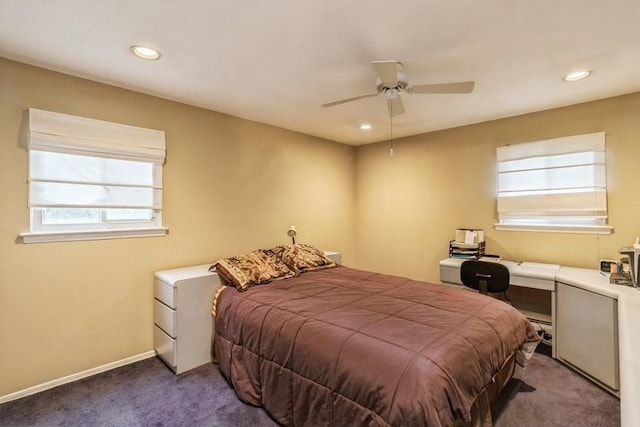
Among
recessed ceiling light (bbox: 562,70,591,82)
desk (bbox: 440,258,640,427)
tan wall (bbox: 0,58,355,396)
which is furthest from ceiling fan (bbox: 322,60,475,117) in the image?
tan wall (bbox: 0,58,355,396)

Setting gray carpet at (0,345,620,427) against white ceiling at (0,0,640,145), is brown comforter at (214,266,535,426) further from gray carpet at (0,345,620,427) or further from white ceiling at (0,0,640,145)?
white ceiling at (0,0,640,145)

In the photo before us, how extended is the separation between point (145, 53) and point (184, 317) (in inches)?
77.7

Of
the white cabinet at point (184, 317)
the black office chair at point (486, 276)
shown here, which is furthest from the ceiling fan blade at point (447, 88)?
the white cabinet at point (184, 317)

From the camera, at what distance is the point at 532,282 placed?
2.92 metres

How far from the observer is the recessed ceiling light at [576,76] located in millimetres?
2430

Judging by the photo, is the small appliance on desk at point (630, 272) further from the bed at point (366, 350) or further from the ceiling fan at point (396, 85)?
the ceiling fan at point (396, 85)

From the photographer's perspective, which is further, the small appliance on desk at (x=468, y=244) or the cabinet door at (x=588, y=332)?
the small appliance on desk at (x=468, y=244)

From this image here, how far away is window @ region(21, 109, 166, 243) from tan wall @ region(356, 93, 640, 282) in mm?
2952

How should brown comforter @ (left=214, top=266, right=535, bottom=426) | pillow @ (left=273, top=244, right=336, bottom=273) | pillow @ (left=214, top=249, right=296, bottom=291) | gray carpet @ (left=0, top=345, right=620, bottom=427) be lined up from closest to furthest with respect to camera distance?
brown comforter @ (left=214, top=266, right=535, bottom=426) < gray carpet @ (left=0, top=345, right=620, bottom=427) < pillow @ (left=214, top=249, right=296, bottom=291) < pillow @ (left=273, top=244, right=336, bottom=273)

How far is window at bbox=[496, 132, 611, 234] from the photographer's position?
2996 mm

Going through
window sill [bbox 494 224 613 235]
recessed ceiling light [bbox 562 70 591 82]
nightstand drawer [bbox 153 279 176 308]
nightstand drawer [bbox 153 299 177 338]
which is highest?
recessed ceiling light [bbox 562 70 591 82]

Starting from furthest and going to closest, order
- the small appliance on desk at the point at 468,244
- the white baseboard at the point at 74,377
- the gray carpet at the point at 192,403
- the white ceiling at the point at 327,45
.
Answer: the small appliance on desk at the point at 468,244, the white baseboard at the point at 74,377, the gray carpet at the point at 192,403, the white ceiling at the point at 327,45

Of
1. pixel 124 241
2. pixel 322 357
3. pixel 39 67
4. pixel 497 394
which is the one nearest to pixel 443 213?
pixel 497 394

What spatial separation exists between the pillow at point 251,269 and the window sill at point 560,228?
7.88ft
